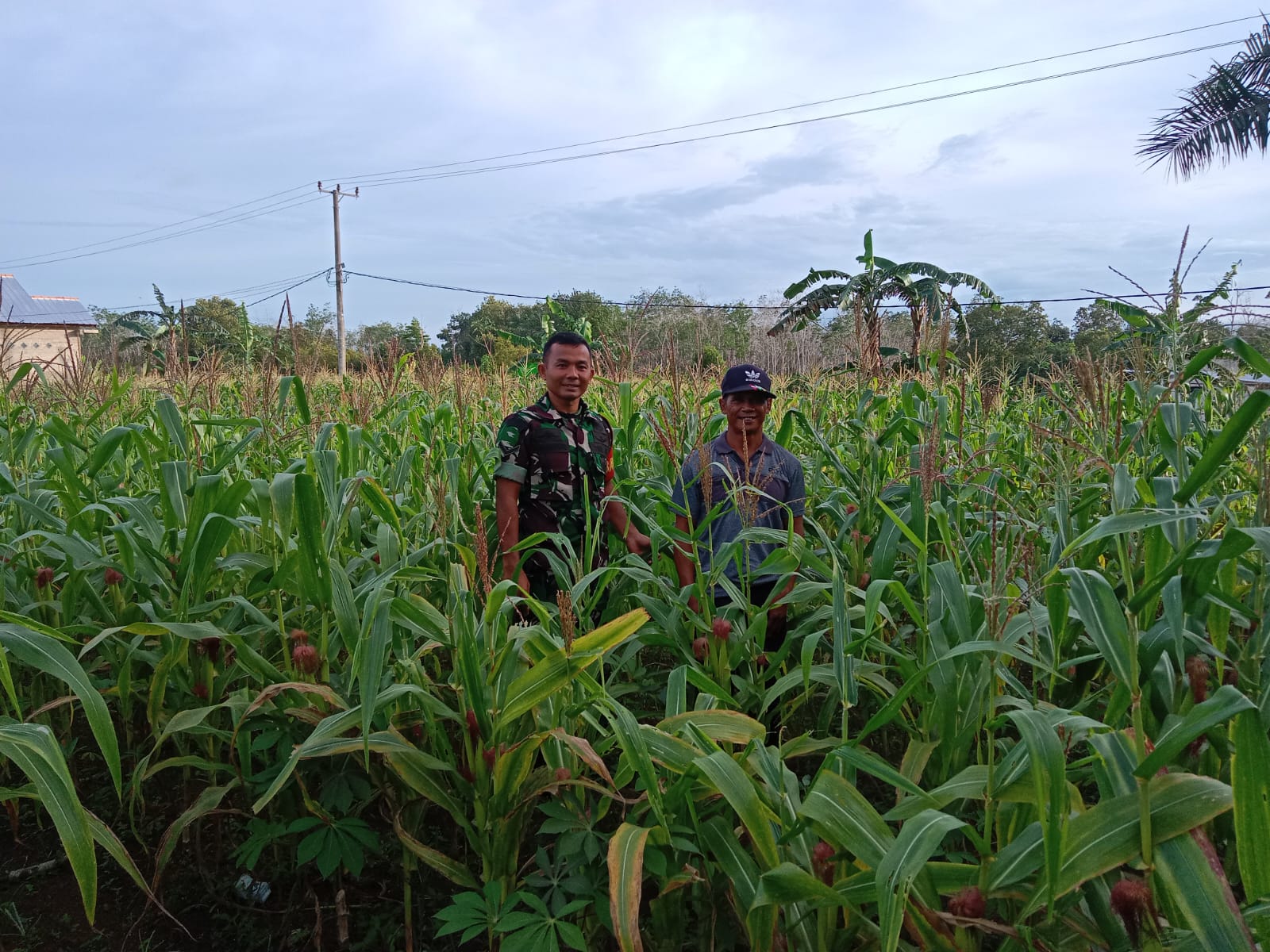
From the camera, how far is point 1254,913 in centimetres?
103

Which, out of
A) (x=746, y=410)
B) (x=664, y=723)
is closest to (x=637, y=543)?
(x=746, y=410)

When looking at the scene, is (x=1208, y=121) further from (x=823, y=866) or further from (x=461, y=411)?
(x=823, y=866)

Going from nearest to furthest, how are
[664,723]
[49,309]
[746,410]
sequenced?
[664,723] → [746,410] → [49,309]

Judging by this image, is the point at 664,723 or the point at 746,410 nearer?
the point at 664,723

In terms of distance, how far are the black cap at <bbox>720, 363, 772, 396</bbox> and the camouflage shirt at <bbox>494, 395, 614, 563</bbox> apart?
58 cm

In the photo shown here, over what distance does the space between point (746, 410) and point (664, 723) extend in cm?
146

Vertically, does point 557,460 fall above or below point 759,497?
above

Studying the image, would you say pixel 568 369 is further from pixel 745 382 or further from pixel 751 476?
pixel 751 476

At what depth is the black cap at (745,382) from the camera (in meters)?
2.78

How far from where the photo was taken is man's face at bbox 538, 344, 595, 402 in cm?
295

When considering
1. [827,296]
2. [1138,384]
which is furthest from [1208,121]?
[1138,384]

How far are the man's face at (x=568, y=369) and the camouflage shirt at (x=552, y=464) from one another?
11cm

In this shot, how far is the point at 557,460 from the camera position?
2.97 meters

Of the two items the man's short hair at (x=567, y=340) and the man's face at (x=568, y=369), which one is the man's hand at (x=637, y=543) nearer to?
the man's face at (x=568, y=369)
